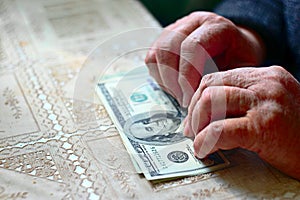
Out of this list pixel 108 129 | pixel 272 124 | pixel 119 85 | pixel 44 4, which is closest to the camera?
pixel 272 124

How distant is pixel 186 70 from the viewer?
2.45 feet

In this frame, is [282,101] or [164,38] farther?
[164,38]

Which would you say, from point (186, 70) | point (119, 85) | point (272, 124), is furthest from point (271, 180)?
point (119, 85)

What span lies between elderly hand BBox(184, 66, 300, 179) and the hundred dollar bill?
31 mm

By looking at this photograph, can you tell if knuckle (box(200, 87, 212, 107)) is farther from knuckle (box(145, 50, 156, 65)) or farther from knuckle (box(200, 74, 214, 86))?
knuckle (box(145, 50, 156, 65))

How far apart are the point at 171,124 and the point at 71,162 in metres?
0.17

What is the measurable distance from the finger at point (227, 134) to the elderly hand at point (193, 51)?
0.42 ft

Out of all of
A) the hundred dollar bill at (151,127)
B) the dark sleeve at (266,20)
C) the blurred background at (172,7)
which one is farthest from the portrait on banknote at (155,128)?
the blurred background at (172,7)

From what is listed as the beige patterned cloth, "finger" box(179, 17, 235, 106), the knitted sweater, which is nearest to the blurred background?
the beige patterned cloth

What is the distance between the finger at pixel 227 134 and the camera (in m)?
0.61

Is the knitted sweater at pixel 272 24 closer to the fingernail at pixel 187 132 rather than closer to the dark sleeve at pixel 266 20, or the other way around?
the dark sleeve at pixel 266 20

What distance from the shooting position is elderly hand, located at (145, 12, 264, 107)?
75 cm

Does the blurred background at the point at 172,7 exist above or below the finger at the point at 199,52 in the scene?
below

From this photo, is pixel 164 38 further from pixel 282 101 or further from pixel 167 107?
pixel 282 101
